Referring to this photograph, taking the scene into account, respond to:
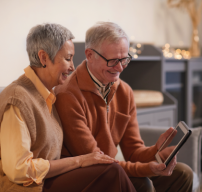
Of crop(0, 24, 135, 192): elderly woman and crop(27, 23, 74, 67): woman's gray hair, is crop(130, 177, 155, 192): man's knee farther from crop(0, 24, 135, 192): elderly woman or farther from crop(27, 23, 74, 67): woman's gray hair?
crop(27, 23, 74, 67): woman's gray hair

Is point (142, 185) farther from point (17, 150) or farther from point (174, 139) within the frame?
point (17, 150)

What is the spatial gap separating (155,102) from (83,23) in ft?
3.02

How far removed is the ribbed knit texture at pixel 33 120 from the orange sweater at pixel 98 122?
120 mm

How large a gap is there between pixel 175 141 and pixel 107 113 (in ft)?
1.11

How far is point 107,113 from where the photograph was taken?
1.41 meters

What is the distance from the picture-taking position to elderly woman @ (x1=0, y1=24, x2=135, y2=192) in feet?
→ 3.23

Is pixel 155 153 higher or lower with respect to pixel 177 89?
higher

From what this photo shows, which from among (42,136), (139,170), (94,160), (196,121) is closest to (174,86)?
(196,121)

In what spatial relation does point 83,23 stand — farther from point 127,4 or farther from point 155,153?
point 155,153

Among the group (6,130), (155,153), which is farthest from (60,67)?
(155,153)

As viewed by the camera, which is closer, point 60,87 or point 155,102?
point 60,87

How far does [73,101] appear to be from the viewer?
4.19ft

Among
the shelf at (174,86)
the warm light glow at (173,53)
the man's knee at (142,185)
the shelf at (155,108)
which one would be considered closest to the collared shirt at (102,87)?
the man's knee at (142,185)

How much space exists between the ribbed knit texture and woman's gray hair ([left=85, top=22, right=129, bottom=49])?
13.6 inches
